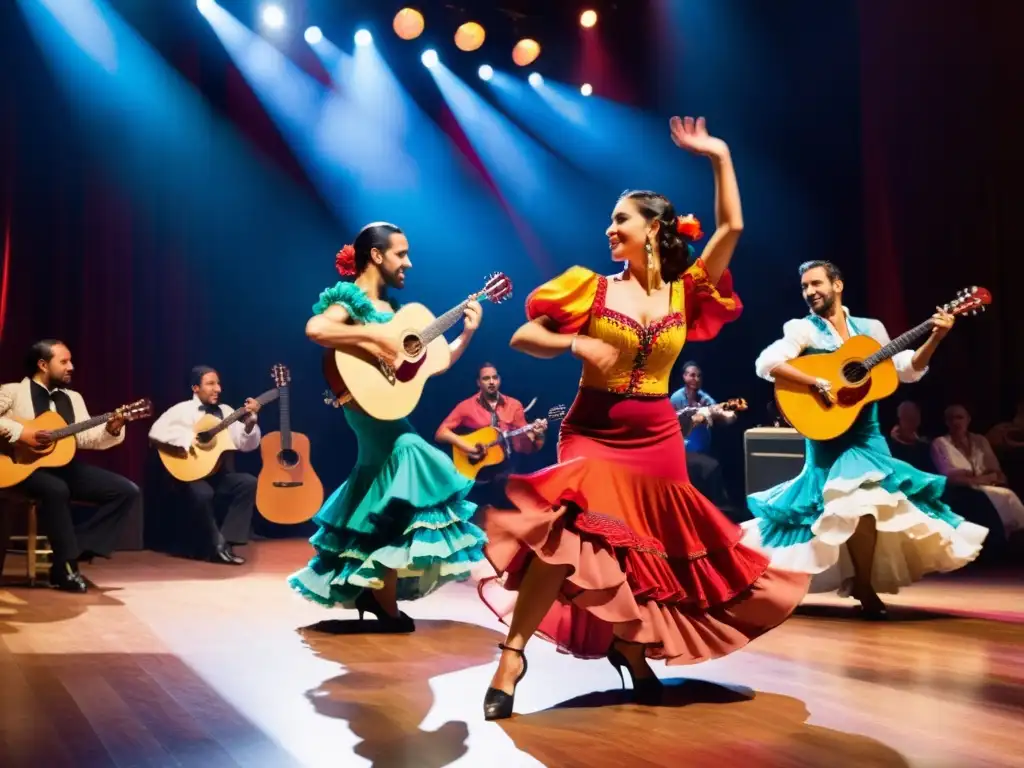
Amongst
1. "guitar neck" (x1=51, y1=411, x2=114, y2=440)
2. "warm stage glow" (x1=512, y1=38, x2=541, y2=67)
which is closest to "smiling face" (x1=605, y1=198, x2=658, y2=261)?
"guitar neck" (x1=51, y1=411, x2=114, y2=440)

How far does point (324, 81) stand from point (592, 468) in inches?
284

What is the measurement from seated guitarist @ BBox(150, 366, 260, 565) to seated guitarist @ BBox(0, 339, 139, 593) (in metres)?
0.96

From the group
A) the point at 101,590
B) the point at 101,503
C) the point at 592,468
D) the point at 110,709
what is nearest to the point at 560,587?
the point at 592,468

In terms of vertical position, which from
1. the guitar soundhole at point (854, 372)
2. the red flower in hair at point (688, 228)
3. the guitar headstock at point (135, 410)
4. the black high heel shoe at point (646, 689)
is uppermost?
the red flower in hair at point (688, 228)

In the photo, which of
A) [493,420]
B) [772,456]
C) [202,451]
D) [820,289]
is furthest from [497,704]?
[493,420]

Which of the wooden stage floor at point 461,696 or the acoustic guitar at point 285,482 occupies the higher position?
the acoustic guitar at point 285,482

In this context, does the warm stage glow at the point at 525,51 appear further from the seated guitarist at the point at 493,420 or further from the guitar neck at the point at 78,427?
the guitar neck at the point at 78,427

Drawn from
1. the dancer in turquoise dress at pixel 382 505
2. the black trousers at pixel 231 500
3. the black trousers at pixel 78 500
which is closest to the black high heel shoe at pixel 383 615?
the dancer in turquoise dress at pixel 382 505

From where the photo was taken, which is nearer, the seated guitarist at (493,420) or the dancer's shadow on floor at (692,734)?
the dancer's shadow on floor at (692,734)

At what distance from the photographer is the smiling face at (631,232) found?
10.7ft

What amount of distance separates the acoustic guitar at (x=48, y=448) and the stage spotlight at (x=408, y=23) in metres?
4.53

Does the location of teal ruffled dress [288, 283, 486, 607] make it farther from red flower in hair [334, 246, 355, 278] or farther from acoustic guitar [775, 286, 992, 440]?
acoustic guitar [775, 286, 992, 440]

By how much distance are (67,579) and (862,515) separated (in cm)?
430

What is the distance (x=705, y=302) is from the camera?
339 centimetres
